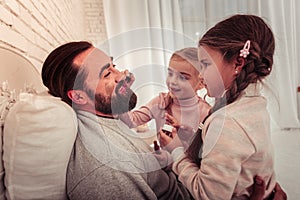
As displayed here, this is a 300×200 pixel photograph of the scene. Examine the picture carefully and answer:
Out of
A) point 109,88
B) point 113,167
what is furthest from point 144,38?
point 113,167

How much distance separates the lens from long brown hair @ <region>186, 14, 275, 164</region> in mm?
847

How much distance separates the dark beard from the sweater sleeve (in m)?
0.27

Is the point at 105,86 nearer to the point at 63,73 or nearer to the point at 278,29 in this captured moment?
the point at 63,73

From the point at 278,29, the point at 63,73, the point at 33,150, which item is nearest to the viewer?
the point at 33,150

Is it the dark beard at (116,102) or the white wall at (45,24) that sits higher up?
the white wall at (45,24)

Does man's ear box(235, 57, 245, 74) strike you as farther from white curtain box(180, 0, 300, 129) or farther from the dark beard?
the dark beard

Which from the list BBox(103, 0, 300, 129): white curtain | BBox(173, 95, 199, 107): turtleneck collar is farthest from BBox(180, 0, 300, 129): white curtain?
BBox(173, 95, 199, 107): turtleneck collar

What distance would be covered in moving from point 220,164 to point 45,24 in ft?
2.69

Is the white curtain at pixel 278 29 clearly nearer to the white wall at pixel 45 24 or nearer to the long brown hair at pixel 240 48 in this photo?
the long brown hair at pixel 240 48

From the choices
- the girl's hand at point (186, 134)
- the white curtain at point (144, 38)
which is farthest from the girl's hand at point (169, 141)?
the white curtain at point (144, 38)

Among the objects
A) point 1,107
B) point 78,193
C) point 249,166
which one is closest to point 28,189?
point 78,193

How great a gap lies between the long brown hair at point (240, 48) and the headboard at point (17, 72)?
1.88 ft

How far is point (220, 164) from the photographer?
792 mm

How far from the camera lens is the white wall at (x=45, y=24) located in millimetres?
869
